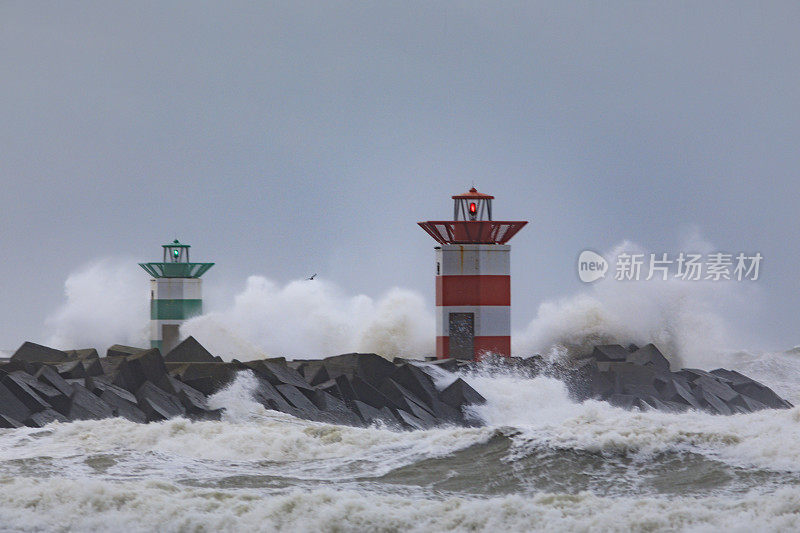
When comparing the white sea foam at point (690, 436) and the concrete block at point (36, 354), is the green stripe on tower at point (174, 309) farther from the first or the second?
the white sea foam at point (690, 436)

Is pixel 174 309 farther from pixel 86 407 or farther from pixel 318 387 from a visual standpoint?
pixel 86 407

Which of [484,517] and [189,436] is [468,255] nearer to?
[189,436]

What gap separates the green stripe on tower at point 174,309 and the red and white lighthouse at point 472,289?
766 centimetres

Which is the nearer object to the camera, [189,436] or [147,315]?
[189,436]

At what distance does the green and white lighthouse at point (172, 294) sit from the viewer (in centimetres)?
2628

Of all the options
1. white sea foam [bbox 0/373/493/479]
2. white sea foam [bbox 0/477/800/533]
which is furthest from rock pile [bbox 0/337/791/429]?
white sea foam [bbox 0/477/800/533]

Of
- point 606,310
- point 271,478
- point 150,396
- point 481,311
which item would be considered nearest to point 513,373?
point 481,311

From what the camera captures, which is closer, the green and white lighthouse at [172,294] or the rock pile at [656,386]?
the rock pile at [656,386]

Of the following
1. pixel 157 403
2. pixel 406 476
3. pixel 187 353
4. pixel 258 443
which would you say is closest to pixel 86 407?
pixel 157 403

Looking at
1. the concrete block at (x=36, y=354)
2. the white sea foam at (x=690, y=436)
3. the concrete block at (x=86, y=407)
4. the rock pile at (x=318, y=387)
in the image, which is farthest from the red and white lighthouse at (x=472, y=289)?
the white sea foam at (x=690, y=436)

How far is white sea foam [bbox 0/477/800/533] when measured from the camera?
9.48 metres

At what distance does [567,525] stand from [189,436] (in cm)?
508

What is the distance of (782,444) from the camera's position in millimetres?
11148

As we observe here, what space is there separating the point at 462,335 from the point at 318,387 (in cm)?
404
